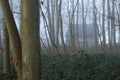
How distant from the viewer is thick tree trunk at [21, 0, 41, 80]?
4367 millimetres

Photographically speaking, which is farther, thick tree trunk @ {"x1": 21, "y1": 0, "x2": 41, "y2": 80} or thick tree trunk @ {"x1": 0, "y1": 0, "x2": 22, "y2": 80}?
thick tree trunk @ {"x1": 0, "y1": 0, "x2": 22, "y2": 80}

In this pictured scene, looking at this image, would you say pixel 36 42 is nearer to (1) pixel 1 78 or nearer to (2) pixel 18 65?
(2) pixel 18 65

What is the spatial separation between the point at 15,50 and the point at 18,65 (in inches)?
13.4

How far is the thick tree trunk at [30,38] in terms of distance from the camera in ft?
14.3

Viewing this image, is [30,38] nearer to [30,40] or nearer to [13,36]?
[30,40]

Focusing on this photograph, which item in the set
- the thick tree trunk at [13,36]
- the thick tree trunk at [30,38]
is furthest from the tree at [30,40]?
the thick tree trunk at [13,36]

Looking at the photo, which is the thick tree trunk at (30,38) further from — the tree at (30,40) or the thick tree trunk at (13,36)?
the thick tree trunk at (13,36)

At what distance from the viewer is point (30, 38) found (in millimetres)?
4367

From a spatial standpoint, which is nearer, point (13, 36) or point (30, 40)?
point (30, 40)

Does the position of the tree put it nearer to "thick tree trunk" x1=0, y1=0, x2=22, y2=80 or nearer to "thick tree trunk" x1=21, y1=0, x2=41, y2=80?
"thick tree trunk" x1=21, y1=0, x2=41, y2=80

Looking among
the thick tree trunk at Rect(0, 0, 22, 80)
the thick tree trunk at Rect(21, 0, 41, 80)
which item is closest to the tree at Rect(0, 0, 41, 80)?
the thick tree trunk at Rect(21, 0, 41, 80)

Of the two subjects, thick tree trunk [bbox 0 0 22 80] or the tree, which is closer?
the tree

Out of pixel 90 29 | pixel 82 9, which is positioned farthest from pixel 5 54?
pixel 90 29

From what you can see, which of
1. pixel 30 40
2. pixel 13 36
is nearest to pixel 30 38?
pixel 30 40
